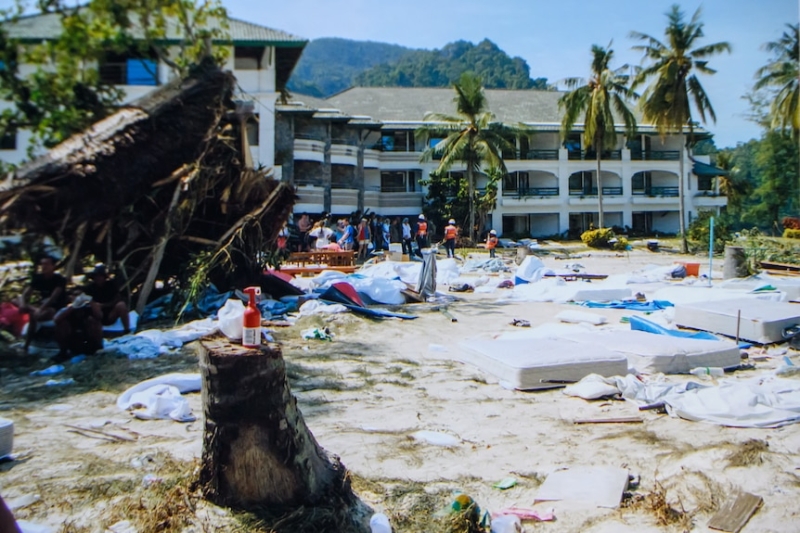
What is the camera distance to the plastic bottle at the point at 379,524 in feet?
11.0

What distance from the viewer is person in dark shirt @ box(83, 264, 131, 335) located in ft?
29.3

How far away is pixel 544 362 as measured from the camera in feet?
20.7

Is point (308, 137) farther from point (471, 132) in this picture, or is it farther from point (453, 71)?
point (453, 71)

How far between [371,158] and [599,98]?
508 inches

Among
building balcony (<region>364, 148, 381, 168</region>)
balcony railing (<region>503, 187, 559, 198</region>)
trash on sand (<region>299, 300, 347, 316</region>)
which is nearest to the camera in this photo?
trash on sand (<region>299, 300, 347, 316</region>)

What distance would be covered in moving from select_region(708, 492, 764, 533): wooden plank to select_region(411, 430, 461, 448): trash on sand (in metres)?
1.80

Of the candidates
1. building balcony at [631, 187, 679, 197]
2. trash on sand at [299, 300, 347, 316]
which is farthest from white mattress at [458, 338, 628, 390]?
building balcony at [631, 187, 679, 197]

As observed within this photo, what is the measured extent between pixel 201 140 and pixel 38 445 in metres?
7.02

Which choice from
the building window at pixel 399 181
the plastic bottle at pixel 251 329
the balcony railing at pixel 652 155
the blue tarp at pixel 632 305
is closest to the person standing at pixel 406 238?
the blue tarp at pixel 632 305

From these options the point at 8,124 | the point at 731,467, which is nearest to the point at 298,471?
the point at 731,467

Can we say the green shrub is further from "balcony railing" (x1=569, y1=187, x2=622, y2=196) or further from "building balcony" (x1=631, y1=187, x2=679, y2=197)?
"building balcony" (x1=631, y1=187, x2=679, y2=197)

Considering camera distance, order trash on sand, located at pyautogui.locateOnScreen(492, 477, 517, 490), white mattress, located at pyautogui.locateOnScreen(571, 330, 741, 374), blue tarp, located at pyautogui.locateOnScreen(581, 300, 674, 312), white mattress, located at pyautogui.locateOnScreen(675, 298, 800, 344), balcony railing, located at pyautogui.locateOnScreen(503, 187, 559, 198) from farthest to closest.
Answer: balcony railing, located at pyautogui.locateOnScreen(503, 187, 559, 198), blue tarp, located at pyautogui.locateOnScreen(581, 300, 674, 312), white mattress, located at pyautogui.locateOnScreen(675, 298, 800, 344), white mattress, located at pyautogui.locateOnScreen(571, 330, 741, 374), trash on sand, located at pyautogui.locateOnScreen(492, 477, 517, 490)

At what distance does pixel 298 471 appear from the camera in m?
3.54

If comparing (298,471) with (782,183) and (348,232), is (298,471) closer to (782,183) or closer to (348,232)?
(348,232)
